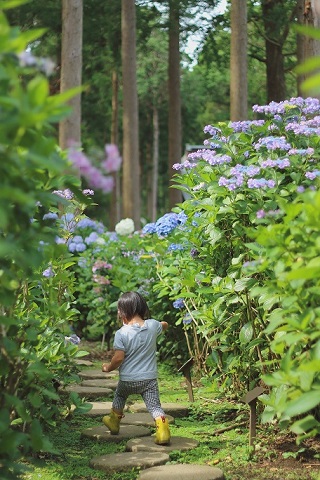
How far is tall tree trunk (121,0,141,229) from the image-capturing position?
1656cm

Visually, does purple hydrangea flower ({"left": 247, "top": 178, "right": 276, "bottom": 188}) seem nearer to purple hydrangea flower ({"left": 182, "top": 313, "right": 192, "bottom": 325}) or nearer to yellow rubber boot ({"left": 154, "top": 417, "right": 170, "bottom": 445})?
yellow rubber boot ({"left": 154, "top": 417, "right": 170, "bottom": 445})

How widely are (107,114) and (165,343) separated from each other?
76.0 ft

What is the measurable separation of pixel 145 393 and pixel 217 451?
62 cm

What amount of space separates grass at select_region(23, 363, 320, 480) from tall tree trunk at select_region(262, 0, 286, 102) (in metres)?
13.4

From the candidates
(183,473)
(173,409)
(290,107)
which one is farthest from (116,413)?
(290,107)

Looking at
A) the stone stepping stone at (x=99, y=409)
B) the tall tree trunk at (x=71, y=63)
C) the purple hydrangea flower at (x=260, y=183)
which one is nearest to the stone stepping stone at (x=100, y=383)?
the stone stepping stone at (x=99, y=409)

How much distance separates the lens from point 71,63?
12.0 m

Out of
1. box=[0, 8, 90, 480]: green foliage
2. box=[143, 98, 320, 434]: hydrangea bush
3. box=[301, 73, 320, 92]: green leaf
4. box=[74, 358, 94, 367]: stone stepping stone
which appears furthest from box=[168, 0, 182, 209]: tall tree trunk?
box=[301, 73, 320, 92]: green leaf

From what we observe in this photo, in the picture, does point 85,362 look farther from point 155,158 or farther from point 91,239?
point 155,158

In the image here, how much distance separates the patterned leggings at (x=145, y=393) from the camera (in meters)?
5.36

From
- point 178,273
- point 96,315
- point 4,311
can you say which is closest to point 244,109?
point 96,315

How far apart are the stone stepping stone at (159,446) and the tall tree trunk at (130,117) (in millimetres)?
11781

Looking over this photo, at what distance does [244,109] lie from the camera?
1238 cm

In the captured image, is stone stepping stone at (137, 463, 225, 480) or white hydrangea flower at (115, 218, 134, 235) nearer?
stone stepping stone at (137, 463, 225, 480)
